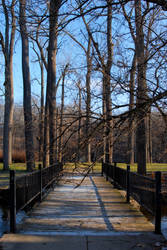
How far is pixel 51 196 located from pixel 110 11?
260 inches

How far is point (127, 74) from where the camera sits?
8.26 metres

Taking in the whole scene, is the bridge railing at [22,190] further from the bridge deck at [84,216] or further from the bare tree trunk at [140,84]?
the bare tree trunk at [140,84]

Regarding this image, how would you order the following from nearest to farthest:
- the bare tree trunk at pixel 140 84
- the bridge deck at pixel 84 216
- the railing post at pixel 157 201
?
the railing post at pixel 157 201, the bridge deck at pixel 84 216, the bare tree trunk at pixel 140 84

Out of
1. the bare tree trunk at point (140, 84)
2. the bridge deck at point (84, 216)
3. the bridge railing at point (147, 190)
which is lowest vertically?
the bridge deck at point (84, 216)

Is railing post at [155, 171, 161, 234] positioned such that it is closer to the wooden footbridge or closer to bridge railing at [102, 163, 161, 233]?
bridge railing at [102, 163, 161, 233]

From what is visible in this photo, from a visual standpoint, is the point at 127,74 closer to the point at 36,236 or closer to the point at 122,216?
the point at 122,216

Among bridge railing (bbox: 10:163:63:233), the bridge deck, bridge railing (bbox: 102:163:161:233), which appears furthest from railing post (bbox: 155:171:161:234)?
bridge railing (bbox: 10:163:63:233)

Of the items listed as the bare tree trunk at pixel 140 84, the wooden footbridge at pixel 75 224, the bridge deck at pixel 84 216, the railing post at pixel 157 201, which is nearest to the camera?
the wooden footbridge at pixel 75 224

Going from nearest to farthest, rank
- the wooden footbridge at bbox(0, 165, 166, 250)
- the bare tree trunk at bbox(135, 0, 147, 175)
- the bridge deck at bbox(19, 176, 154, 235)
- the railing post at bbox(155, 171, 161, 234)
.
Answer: the wooden footbridge at bbox(0, 165, 166, 250), the railing post at bbox(155, 171, 161, 234), the bridge deck at bbox(19, 176, 154, 235), the bare tree trunk at bbox(135, 0, 147, 175)

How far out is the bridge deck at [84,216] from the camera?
670 cm

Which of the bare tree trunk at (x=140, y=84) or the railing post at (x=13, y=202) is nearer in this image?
the railing post at (x=13, y=202)

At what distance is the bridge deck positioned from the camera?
6.70 m

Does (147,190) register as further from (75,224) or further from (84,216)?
(84,216)

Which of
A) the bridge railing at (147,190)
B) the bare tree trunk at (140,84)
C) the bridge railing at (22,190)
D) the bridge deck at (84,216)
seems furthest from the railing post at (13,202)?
the bare tree trunk at (140,84)
